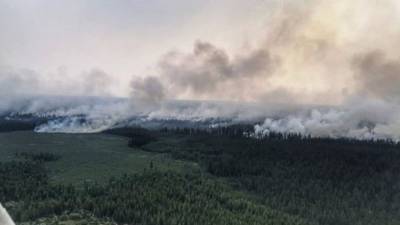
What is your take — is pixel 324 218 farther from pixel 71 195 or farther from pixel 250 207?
pixel 71 195

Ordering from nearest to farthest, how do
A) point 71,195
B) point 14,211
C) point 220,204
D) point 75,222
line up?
point 75,222 → point 14,211 → point 71,195 → point 220,204

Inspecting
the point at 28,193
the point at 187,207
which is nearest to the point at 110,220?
the point at 187,207

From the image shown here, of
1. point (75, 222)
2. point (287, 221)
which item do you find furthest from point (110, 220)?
point (287, 221)

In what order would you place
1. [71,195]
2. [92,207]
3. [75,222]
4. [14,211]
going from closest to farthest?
[75,222]
[14,211]
[92,207]
[71,195]

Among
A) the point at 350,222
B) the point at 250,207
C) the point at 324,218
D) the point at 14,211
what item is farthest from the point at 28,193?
the point at 350,222

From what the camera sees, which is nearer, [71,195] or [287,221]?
[287,221]

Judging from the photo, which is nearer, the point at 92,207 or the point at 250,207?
the point at 92,207

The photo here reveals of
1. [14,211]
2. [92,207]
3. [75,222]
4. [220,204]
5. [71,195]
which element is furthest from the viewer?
[220,204]

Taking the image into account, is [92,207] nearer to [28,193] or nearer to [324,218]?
[28,193]

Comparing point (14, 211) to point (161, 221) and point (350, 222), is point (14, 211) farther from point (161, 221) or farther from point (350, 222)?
point (350, 222)
